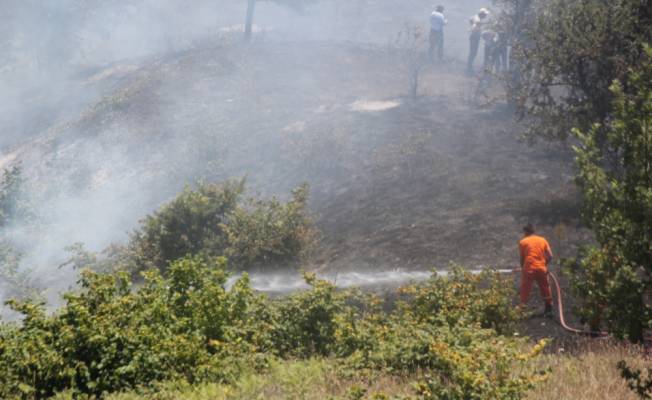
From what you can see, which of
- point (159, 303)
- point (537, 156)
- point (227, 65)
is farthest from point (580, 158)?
point (227, 65)

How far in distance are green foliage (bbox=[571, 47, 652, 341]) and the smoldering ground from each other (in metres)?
6.99

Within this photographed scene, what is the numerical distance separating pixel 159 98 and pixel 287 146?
8901mm

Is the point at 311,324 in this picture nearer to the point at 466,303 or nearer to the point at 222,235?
the point at 466,303

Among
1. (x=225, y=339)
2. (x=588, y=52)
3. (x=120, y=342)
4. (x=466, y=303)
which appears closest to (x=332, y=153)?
(x=588, y=52)

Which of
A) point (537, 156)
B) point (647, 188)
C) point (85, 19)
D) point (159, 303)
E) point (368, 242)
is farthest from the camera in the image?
point (85, 19)

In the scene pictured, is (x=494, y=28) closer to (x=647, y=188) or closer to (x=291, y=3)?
(x=647, y=188)

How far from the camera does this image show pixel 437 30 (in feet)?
105

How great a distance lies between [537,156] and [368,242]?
22.9ft

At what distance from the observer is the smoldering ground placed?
1633 centimetres

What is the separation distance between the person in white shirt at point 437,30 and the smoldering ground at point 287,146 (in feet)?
2.89

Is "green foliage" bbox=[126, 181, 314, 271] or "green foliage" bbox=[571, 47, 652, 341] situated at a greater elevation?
"green foliage" bbox=[571, 47, 652, 341]

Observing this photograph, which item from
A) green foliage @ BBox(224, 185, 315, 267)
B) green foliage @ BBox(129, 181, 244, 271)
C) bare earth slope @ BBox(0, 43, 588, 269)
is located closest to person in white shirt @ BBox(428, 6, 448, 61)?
bare earth slope @ BBox(0, 43, 588, 269)

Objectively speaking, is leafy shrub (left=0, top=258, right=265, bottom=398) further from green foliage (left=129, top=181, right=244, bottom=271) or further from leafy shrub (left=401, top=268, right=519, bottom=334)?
green foliage (left=129, top=181, right=244, bottom=271)

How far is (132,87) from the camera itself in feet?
105
